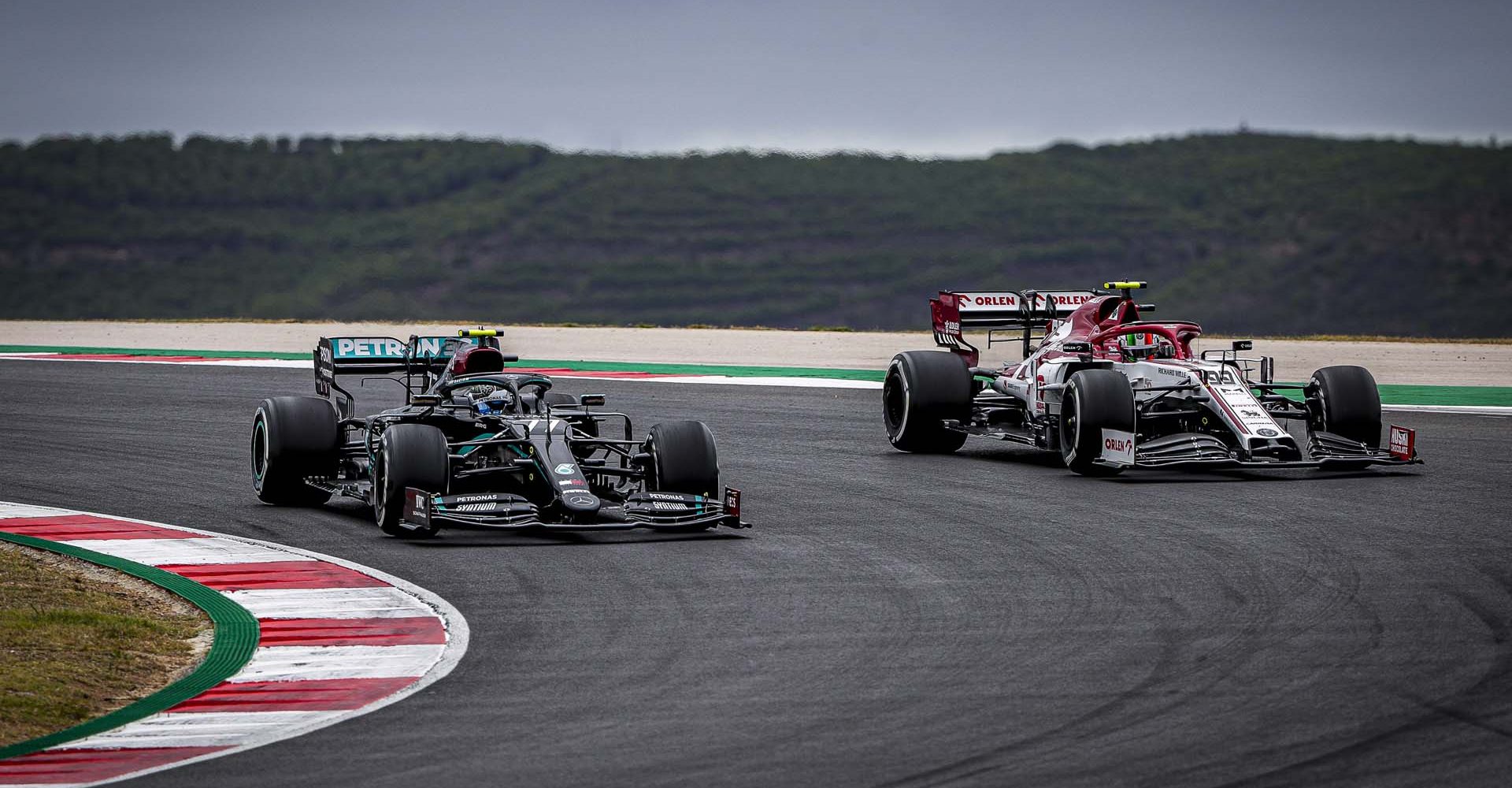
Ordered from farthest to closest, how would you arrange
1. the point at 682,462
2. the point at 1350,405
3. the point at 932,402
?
the point at 932,402 < the point at 1350,405 < the point at 682,462

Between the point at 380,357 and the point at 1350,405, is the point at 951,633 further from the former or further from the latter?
the point at 1350,405

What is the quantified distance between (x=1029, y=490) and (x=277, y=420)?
19.4 feet

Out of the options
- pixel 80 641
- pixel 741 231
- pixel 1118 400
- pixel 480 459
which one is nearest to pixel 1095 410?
pixel 1118 400

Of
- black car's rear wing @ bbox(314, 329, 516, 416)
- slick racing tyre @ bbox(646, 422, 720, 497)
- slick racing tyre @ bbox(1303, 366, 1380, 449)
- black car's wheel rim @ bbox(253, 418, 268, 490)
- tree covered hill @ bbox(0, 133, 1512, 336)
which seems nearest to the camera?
slick racing tyre @ bbox(646, 422, 720, 497)

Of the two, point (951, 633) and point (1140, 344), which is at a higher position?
point (1140, 344)

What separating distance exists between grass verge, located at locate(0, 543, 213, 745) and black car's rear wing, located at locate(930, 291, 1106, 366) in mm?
9901

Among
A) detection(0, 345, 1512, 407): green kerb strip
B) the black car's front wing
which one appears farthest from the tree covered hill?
the black car's front wing

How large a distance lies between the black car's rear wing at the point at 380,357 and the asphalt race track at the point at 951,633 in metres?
1.21

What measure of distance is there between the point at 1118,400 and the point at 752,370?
14.9m

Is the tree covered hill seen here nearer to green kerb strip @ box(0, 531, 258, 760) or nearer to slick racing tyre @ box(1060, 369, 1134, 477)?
slick racing tyre @ box(1060, 369, 1134, 477)

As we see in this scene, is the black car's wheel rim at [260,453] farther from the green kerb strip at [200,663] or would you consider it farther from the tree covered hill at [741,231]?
the tree covered hill at [741,231]

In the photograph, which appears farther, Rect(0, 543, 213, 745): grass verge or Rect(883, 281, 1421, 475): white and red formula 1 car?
Rect(883, 281, 1421, 475): white and red formula 1 car

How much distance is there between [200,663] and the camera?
28.2 ft

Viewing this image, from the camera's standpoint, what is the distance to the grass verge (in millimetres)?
7637
